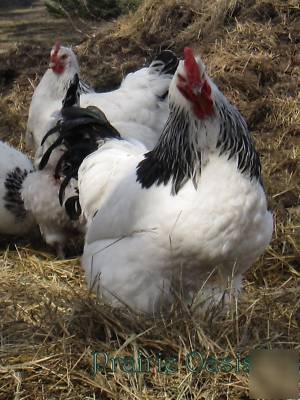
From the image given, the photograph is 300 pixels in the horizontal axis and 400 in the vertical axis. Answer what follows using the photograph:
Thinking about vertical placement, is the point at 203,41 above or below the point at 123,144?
below

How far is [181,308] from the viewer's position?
291cm

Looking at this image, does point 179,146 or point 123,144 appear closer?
point 179,146

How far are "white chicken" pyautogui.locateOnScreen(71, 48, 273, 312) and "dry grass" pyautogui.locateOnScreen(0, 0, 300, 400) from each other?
15 cm

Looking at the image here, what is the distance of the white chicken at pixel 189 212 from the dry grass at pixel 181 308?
0.15m

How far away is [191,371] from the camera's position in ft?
8.72

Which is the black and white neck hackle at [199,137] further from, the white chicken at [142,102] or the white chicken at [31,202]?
the white chicken at [142,102]

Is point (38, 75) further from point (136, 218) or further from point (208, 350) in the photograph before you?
point (208, 350)

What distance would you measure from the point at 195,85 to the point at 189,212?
1.74 ft

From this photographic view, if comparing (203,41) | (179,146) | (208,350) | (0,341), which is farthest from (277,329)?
(203,41)

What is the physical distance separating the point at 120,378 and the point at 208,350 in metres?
0.38

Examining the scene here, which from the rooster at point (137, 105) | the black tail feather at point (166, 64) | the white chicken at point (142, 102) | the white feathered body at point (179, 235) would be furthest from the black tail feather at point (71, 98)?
the white feathered body at point (179, 235)

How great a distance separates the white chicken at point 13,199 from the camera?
14.2ft

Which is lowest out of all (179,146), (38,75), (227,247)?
(38,75)

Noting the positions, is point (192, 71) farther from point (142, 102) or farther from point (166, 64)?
point (166, 64)
